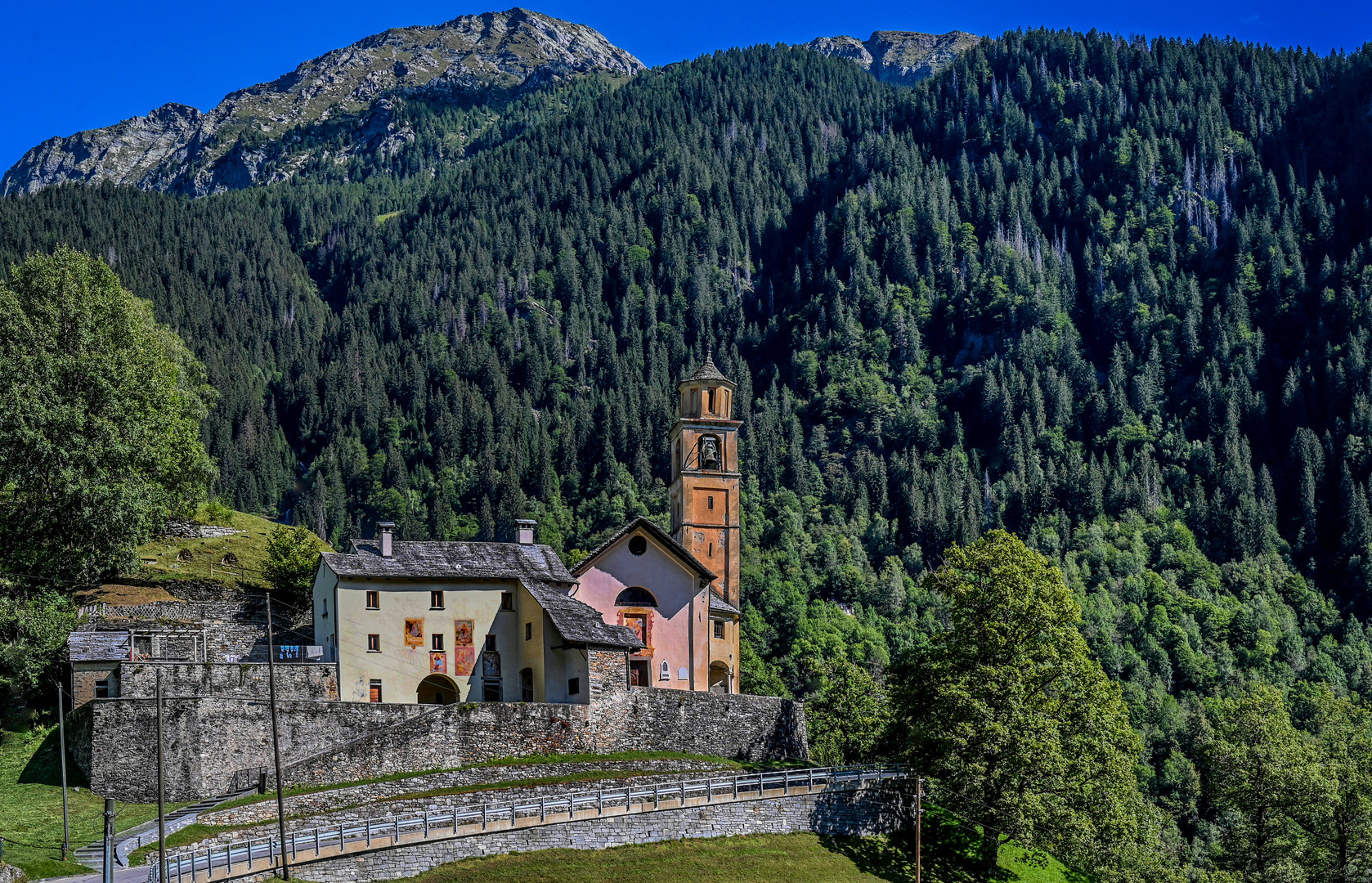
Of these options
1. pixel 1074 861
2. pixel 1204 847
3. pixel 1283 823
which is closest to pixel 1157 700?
pixel 1204 847

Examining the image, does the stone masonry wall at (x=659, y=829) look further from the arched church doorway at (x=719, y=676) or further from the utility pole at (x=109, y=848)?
the arched church doorway at (x=719, y=676)

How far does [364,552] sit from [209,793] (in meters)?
18.0

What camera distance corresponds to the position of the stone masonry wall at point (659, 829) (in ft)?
165

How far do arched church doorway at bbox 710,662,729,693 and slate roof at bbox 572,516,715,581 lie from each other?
515cm

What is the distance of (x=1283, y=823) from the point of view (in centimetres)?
7606

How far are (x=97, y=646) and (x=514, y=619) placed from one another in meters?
19.4

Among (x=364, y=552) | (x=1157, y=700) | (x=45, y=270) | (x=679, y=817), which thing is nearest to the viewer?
(x=679, y=817)

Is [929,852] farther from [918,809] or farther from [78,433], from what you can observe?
[78,433]

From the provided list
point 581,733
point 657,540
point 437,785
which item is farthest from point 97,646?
point 657,540

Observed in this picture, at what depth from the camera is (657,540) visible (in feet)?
254

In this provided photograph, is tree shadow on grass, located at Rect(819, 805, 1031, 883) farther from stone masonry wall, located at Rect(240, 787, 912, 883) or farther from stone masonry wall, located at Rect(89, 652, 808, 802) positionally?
stone masonry wall, located at Rect(89, 652, 808, 802)

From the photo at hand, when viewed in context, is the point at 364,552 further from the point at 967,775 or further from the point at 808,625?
the point at 808,625

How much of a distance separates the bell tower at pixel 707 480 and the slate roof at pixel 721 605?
9.07 feet

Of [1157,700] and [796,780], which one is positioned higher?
[796,780]
